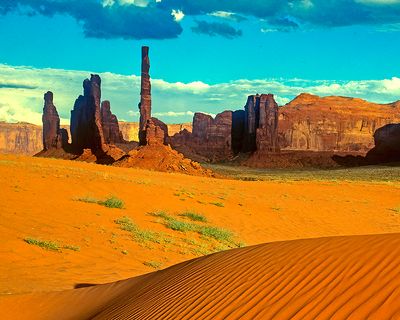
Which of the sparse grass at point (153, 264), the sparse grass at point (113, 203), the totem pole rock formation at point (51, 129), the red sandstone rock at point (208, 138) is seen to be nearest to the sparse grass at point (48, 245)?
the sparse grass at point (153, 264)

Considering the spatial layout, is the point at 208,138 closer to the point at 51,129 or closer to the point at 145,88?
the point at 145,88

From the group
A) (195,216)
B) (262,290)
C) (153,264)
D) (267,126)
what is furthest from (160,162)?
(267,126)

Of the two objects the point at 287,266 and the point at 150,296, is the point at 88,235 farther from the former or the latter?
the point at 287,266

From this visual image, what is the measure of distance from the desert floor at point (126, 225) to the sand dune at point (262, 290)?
→ 4.70 ft

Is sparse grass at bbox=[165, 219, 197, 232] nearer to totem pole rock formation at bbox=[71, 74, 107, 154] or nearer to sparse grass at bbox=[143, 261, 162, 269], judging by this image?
sparse grass at bbox=[143, 261, 162, 269]

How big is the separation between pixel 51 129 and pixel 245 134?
42420mm

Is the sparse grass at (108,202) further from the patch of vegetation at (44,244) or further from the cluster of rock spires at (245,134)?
the cluster of rock spires at (245,134)

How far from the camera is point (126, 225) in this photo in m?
12.9

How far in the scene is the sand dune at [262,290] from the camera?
3.45 m

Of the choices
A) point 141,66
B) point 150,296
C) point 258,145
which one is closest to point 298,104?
point 258,145

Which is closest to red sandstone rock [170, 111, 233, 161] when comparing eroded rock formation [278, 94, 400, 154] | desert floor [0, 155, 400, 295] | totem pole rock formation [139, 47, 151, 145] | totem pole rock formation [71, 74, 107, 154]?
eroded rock formation [278, 94, 400, 154]

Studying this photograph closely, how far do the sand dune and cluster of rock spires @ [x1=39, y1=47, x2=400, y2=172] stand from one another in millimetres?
38230

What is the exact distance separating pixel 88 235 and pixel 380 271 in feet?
28.7

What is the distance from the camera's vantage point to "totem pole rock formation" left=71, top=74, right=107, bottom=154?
2921 inches
